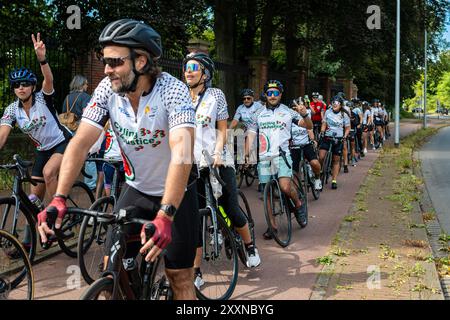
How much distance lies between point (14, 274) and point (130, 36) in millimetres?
2159

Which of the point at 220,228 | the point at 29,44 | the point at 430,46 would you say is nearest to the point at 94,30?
the point at 29,44

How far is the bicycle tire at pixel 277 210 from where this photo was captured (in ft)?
20.8

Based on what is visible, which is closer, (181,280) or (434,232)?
(181,280)

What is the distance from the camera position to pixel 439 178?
1332 cm

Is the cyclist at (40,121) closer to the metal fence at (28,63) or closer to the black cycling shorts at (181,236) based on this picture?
the black cycling shorts at (181,236)

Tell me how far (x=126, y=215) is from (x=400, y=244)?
4.59 m

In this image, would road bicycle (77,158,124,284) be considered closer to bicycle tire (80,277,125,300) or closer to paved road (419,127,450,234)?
bicycle tire (80,277,125,300)

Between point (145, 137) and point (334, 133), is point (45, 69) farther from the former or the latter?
point (334, 133)

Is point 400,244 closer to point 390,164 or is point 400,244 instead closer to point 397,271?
point 397,271

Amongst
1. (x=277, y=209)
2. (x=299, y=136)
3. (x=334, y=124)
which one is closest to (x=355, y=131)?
(x=334, y=124)

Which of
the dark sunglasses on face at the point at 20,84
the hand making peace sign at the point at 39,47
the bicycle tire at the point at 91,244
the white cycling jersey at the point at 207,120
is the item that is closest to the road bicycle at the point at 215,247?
the white cycling jersey at the point at 207,120

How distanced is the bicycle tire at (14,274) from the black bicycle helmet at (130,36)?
5.73 feet

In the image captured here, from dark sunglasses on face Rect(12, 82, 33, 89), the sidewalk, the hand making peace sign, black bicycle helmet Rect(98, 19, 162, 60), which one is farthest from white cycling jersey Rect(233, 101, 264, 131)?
black bicycle helmet Rect(98, 19, 162, 60)
